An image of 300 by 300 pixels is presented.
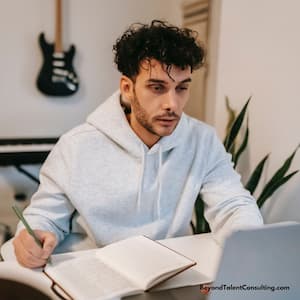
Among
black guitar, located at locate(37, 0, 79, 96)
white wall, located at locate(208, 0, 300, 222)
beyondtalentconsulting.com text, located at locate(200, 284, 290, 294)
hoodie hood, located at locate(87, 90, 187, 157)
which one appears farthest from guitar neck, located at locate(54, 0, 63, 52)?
beyondtalentconsulting.com text, located at locate(200, 284, 290, 294)

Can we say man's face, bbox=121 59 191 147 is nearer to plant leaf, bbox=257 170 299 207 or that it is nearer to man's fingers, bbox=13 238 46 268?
man's fingers, bbox=13 238 46 268

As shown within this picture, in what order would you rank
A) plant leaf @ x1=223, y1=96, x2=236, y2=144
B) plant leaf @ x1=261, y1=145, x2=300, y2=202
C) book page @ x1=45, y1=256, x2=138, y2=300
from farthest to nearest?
plant leaf @ x1=223, y1=96, x2=236, y2=144 → plant leaf @ x1=261, y1=145, x2=300, y2=202 → book page @ x1=45, y1=256, x2=138, y2=300

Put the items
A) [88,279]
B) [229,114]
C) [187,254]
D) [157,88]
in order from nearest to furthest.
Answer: [88,279]
[187,254]
[157,88]
[229,114]

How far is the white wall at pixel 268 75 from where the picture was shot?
5.35 feet

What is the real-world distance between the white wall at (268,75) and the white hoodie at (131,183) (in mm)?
467

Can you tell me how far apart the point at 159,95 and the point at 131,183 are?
30cm

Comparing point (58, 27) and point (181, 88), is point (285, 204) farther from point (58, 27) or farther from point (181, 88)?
point (58, 27)

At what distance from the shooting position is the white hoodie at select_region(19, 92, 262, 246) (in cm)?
120

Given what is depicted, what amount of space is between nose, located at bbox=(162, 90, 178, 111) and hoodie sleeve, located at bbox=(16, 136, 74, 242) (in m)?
0.35

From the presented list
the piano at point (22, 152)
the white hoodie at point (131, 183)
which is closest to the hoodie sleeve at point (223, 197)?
the white hoodie at point (131, 183)

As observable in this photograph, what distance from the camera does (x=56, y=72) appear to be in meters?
3.04

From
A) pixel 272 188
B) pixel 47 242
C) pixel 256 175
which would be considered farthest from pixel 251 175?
pixel 47 242

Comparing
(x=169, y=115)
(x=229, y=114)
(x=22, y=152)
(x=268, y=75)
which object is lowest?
(x=22, y=152)

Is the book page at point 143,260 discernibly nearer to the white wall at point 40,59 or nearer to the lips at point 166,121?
the lips at point 166,121
